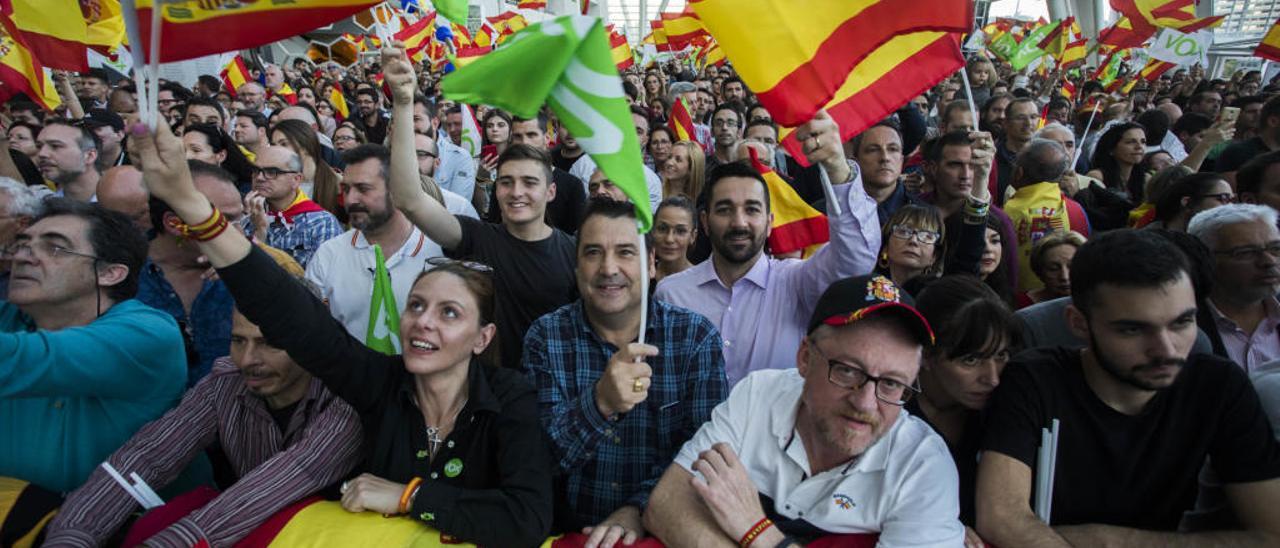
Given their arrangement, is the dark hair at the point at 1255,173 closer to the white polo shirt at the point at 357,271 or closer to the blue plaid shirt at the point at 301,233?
the white polo shirt at the point at 357,271

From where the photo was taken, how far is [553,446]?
7.32 feet

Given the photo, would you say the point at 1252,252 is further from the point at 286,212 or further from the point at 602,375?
the point at 286,212

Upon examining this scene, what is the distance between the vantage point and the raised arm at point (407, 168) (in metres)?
2.84

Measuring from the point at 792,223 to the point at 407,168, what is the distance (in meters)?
2.35

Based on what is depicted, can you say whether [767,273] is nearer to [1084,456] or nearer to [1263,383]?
[1084,456]

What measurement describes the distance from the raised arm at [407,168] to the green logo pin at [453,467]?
4.80ft

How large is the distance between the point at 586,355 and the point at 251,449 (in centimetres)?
116

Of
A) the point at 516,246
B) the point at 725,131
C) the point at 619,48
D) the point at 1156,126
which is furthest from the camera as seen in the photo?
the point at 619,48

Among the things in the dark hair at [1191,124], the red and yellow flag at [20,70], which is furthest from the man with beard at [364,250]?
the dark hair at [1191,124]

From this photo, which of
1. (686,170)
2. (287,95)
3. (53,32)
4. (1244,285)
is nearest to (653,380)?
(1244,285)

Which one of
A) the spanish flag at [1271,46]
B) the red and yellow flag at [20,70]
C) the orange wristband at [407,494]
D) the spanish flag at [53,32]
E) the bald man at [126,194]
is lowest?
the orange wristband at [407,494]

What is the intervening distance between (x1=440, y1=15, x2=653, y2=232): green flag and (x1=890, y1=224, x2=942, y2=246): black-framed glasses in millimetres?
2097

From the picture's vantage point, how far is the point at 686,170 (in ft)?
18.7

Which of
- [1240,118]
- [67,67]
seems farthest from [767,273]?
[1240,118]
